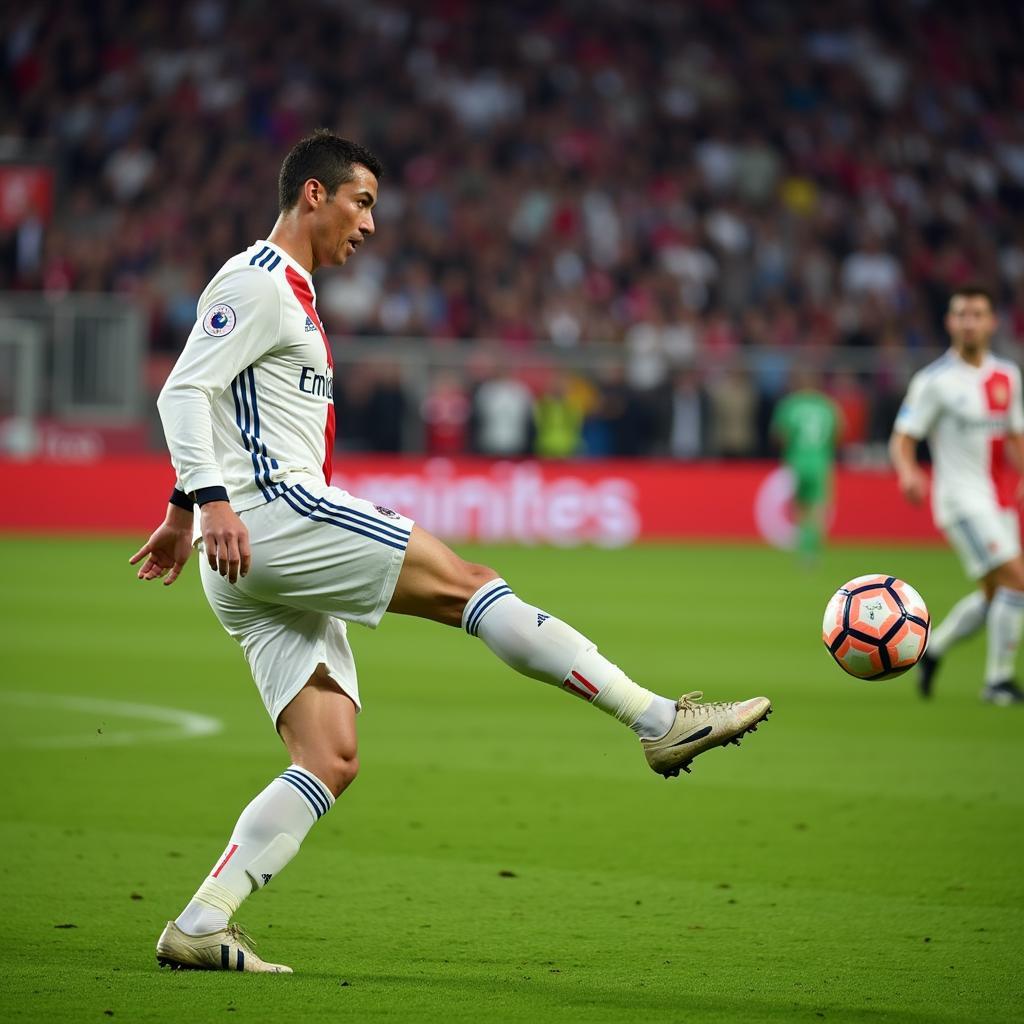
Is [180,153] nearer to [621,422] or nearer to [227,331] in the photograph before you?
[621,422]

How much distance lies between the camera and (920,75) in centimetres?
3167

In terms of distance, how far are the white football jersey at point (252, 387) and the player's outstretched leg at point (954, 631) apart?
7.04 m

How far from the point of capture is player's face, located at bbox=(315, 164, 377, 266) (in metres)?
4.96

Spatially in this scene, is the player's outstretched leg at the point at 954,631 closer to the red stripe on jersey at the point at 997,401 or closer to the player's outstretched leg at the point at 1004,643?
the player's outstretched leg at the point at 1004,643

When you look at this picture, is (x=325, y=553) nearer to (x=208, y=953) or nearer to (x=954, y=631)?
(x=208, y=953)

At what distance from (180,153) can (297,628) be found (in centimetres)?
2309

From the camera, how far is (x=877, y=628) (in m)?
5.78

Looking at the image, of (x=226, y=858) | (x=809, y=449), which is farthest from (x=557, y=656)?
(x=809, y=449)

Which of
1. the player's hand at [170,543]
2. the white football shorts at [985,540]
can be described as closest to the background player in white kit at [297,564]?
the player's hand at [170,543]

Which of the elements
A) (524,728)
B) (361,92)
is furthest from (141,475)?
(524,728)

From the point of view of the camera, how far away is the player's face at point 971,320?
10875 millimetres

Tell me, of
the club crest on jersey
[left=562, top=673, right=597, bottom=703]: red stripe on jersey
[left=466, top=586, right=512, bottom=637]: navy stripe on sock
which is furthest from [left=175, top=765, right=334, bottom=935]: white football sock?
the club crest on jersey

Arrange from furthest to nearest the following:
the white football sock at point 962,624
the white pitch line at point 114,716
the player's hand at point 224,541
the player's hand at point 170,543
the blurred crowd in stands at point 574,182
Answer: the blurred crowd in stands at point 574,182 < the white football sock at point 962,624 < the white pitch line at point 114,716 < the player's hand at point 170,543 < the player's hand at point 224,541

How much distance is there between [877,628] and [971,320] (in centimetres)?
563
